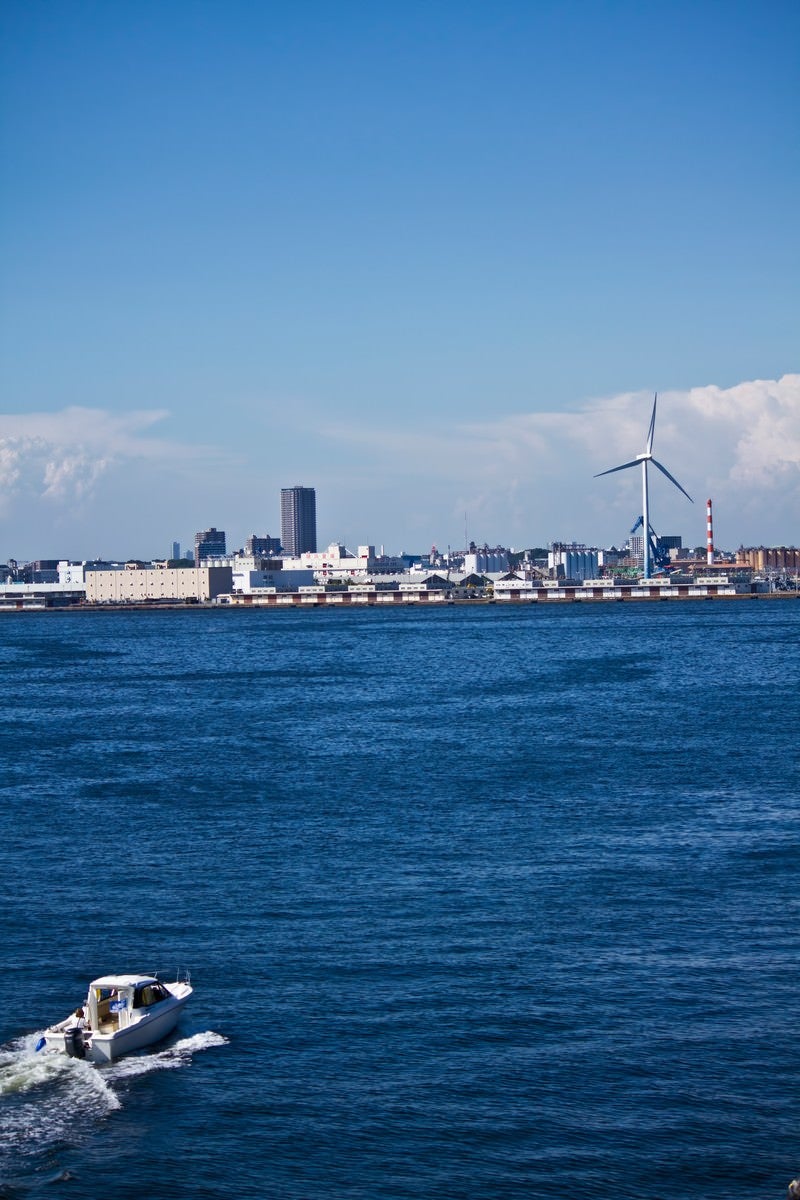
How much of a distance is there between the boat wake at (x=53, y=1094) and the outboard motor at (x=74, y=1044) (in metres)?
0.07

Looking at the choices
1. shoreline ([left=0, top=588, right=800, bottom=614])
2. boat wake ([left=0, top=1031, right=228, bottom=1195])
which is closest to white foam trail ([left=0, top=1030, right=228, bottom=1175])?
boat wake ([left=0, top=1031, right=228, bottom=1195])

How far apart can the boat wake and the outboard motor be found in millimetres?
69

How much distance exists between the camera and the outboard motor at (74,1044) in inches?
523

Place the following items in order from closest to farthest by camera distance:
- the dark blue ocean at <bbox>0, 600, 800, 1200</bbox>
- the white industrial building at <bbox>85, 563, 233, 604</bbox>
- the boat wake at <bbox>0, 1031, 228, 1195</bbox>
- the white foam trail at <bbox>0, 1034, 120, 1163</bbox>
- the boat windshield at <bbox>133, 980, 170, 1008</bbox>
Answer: the dark blue ocean at <bbox>0, 600, 800, 1200</bbox> < the boat wake at <bbox>0, 1031, 228, 1195</bbox> < the white foam trail at <bbox>0, 1034, 120, 1163</bbox> < the boat windshield at <bbox>133, 980, 170, 1008</bbox> < the white industrial building at <bbox>85, 563, 233, 604</bbox>

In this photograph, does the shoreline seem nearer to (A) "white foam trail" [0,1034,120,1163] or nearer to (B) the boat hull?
(B) the boat hull

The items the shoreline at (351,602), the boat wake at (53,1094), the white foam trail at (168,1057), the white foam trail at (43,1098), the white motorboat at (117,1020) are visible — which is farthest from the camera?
the shoreline at (351,602)

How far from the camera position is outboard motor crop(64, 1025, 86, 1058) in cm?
1330

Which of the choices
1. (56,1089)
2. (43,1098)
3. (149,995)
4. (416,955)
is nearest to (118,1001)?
(149,995)

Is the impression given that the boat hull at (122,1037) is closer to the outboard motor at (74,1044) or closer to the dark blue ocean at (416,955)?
the outboard motor at (74,1044)

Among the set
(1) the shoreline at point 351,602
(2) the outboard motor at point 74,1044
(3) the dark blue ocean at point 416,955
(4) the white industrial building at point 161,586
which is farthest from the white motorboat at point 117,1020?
(4) the white industrial building at point 161,586

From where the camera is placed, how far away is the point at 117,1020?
1380 cm

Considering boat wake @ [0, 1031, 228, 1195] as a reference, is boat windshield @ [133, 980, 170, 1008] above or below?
above

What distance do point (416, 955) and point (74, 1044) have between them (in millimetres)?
4227

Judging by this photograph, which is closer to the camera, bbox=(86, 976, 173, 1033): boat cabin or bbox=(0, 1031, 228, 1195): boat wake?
bbox=(0, 1031, 228, 1195): boat wake
